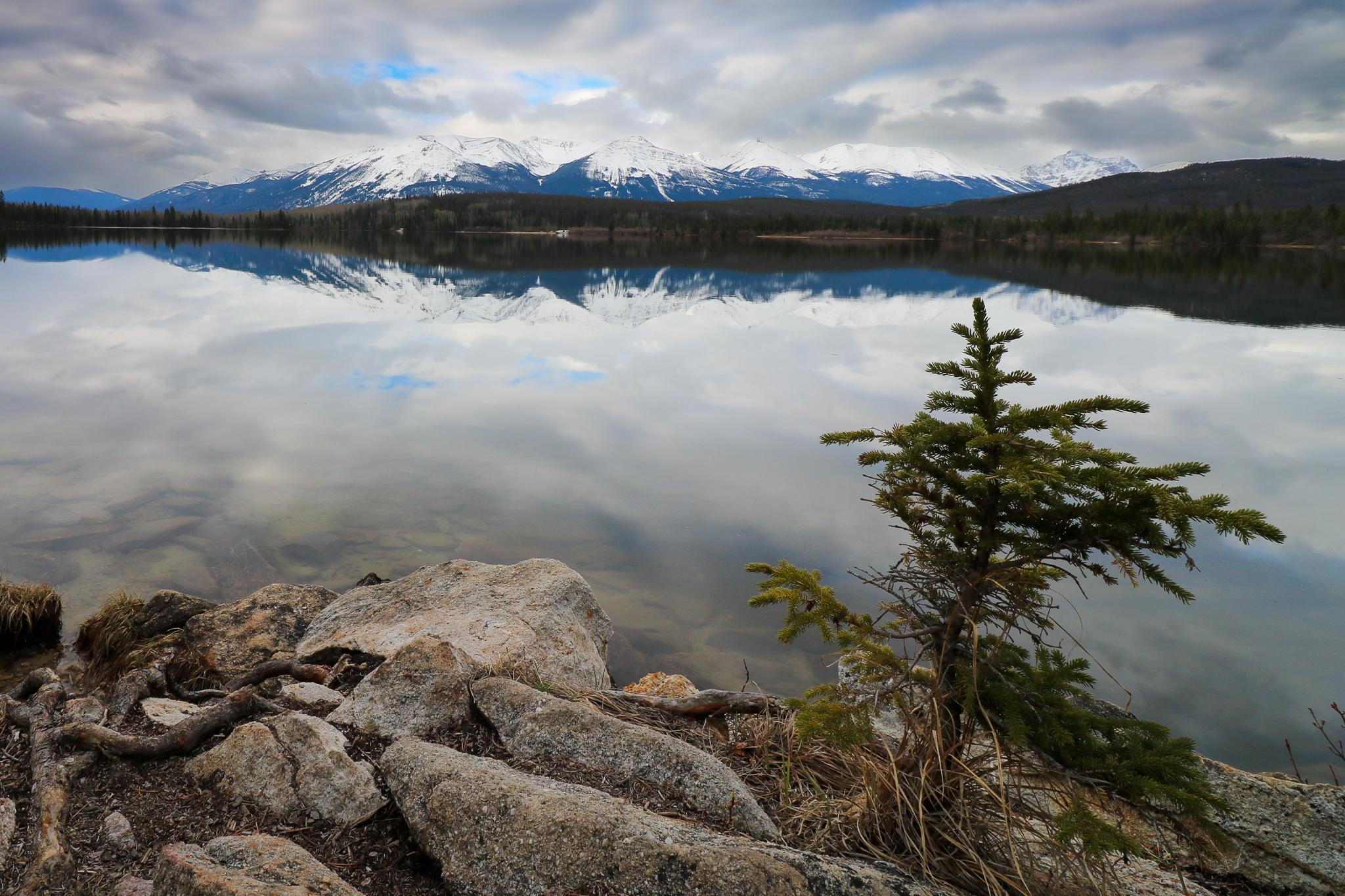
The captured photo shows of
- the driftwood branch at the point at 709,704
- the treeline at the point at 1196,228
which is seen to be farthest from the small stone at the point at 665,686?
the treeline at the point at 1196,228

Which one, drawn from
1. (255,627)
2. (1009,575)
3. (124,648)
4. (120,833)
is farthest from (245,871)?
(124,648)

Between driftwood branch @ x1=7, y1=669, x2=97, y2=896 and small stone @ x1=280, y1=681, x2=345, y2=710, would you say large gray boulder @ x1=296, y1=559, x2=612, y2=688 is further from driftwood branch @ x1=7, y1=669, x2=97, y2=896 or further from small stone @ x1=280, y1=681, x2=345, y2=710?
driftwood branch @ x1=7, y1=669, x2=97, y2=896

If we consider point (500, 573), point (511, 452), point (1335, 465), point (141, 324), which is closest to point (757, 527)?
point (500, 573)

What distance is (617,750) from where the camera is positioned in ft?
12.1

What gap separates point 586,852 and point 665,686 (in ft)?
11.0

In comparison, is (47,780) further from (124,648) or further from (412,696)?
(124,648)

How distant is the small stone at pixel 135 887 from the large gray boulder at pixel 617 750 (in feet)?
5.27

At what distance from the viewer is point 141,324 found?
85.4ft

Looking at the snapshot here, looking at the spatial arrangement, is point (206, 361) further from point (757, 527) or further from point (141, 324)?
point (757, 527)

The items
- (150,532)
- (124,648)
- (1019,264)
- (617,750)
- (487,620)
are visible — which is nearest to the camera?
(617,750)

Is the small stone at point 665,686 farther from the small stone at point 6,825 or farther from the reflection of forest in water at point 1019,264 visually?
the reflection of forest in water at point 1019,264

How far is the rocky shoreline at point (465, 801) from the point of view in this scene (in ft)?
8.79

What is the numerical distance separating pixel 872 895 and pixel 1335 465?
1447 cm

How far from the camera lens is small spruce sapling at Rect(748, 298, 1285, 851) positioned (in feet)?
9.65
